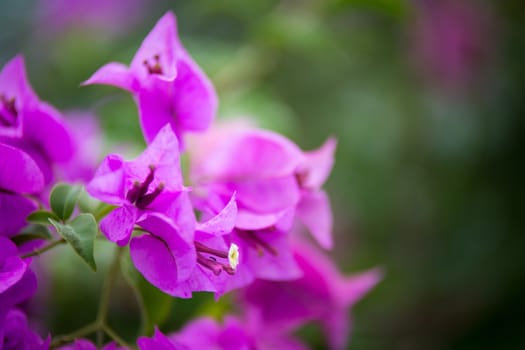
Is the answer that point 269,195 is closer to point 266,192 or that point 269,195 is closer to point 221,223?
point 266,192

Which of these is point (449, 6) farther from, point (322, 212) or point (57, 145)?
point (57, 145)

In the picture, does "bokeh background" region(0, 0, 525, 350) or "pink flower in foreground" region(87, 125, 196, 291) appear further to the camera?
"bokeh background" region(0, 0, 525, 350)

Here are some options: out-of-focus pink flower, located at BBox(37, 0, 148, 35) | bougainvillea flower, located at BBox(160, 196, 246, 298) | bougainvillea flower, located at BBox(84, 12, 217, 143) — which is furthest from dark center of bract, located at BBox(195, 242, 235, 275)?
out-of-focus pink flower, located at BBox(37, 0, 148, 35)

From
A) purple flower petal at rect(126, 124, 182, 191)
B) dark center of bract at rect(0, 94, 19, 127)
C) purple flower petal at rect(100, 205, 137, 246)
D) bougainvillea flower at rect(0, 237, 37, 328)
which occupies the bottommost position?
bougainvillea flower at rect(0, 237, 37, 328)

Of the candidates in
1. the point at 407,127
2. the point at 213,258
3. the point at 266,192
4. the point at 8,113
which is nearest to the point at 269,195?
the point at 266,192

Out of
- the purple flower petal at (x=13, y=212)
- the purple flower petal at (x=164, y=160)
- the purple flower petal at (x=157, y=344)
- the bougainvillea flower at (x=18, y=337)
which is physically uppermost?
the purple flower petal at (x=164, y=160)

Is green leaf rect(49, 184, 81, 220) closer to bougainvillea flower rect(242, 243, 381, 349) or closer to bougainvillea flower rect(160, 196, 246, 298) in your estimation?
bougainvillea flower rect(160, 196, 246, 298)

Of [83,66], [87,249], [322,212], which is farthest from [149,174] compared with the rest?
[83,66]

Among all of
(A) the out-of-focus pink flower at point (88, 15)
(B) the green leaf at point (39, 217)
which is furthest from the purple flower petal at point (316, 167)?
(A) the out-of-focus pink flower at point (88, 15)

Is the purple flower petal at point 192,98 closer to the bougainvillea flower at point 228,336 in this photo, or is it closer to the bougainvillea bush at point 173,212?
the bougainvillea bush at point 173,212
